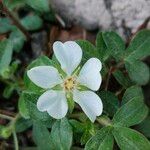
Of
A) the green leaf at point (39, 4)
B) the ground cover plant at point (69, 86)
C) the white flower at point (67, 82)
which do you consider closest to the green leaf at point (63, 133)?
the ground cover plant at point (69, 86)

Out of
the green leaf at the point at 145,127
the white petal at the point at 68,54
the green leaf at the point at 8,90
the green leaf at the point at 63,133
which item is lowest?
the green leaf at the point at 8,90

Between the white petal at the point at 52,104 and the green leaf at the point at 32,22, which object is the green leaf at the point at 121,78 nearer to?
the white petal at the point at 52,104

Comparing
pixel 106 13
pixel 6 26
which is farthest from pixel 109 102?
pixel 6 26

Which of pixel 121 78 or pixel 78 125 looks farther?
pixel 121 78

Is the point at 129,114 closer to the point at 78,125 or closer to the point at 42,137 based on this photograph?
the point at 78,125

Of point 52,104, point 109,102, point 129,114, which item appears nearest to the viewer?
point 52,104

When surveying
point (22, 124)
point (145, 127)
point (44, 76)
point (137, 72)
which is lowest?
point (22, 124)

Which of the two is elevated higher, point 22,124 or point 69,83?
point 69,83
